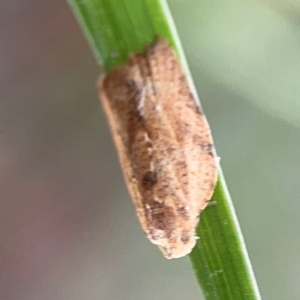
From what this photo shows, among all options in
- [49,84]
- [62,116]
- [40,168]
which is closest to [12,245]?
[40,168]

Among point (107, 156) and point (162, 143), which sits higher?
point (162, 143)

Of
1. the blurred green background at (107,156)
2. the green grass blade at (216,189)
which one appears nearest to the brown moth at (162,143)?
the green grass blade at (216,189)

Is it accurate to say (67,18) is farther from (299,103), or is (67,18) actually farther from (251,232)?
(251,232)

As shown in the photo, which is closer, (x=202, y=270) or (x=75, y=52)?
(x=202, y=270)

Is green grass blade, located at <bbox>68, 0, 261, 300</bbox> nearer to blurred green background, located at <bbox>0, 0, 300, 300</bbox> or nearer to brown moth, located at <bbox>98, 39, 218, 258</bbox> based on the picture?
brown moth, located at <bbox>98, 39, 218, 258</bbox>

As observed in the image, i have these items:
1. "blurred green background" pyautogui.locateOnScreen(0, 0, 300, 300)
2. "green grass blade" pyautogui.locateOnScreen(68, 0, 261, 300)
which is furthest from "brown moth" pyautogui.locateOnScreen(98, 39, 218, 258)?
"blurred green background" pyautogui.locateOnScreen(0, 0, 300, 300)

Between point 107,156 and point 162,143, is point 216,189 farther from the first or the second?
point 107,156

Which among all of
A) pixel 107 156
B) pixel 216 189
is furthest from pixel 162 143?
pixel 107 156
